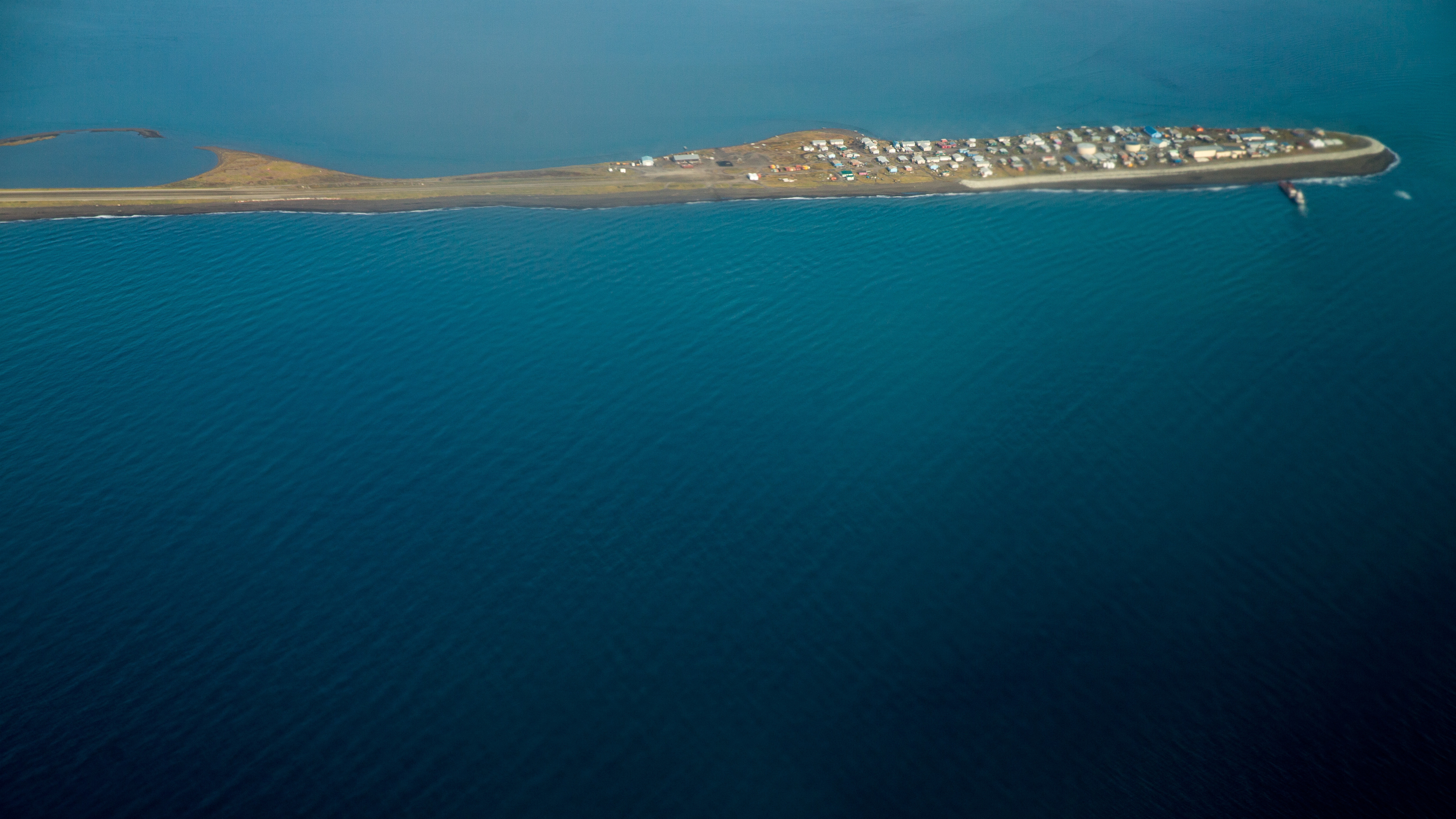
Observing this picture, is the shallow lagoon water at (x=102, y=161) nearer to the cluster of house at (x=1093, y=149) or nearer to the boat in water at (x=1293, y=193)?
the cluster of house at (x=1093, y=149)

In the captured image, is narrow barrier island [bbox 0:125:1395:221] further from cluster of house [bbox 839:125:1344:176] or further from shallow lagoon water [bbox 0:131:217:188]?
shallow lagoon water [bbox 0:131:217:188]

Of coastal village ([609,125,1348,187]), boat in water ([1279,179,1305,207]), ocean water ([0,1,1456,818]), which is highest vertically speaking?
coastal village ([609,125,1348,187])

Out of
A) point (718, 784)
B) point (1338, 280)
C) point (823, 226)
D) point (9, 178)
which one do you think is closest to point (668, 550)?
point (718, 784)

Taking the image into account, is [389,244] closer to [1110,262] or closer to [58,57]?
[1110,262]

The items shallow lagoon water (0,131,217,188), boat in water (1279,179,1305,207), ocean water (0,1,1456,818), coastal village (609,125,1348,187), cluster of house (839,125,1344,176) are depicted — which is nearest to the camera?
ocean water (0,1,1456,818)

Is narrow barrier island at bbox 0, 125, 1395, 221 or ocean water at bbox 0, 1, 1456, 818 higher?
narrow barrier island at bbox 0, 125, 1395, 221

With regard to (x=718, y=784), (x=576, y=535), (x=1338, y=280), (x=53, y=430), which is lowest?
(x=718, y=784)

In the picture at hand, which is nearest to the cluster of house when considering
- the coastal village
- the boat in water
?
the coastal village
